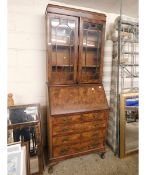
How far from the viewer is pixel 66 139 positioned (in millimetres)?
1935

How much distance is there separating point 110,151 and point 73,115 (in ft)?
3.31

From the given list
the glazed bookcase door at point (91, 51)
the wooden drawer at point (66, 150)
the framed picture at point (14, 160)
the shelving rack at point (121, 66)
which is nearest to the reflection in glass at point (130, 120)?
the shelving rack at point (121, 66)

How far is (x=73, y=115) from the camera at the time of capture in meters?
1.91

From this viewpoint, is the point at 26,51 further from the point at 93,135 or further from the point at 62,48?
the point at 93,135

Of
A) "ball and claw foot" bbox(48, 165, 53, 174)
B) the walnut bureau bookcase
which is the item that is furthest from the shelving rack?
"ball and claw foot" bbox(48, 165, 53, 174)

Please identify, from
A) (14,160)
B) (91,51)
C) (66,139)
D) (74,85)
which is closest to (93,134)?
(66,139)

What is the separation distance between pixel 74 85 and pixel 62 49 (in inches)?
21.7

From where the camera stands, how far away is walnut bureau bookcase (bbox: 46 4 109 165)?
1.88m

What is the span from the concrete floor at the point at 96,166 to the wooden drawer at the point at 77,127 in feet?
1.66

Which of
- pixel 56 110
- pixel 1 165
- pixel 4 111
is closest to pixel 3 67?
pixel 4 111

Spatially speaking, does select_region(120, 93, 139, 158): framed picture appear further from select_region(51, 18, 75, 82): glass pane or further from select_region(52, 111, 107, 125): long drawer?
select_region(51, 18, 75, 82): glass pane

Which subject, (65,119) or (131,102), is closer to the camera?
(65,119)

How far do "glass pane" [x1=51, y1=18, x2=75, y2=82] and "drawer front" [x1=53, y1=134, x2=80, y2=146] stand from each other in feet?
2.53

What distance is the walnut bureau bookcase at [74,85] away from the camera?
1.88 metres
